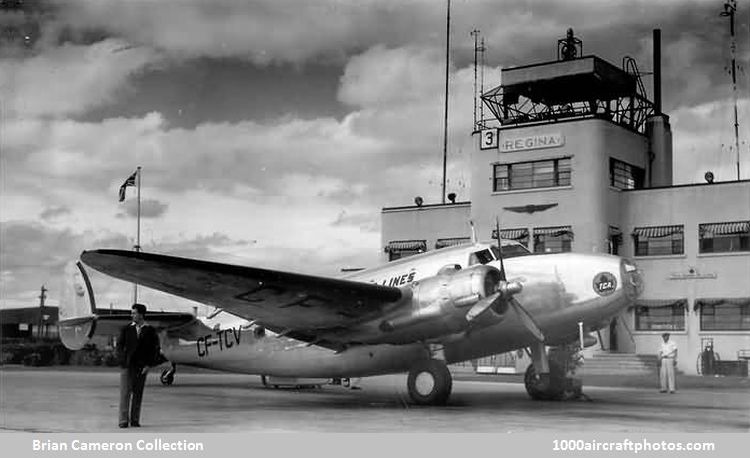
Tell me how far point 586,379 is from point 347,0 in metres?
7.21

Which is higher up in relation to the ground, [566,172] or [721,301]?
[566,172]

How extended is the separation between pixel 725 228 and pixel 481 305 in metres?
6.48

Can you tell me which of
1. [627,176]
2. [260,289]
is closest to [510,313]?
[260,289]

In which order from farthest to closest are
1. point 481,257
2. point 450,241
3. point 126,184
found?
point 450,241, point 126,184, point 481,257

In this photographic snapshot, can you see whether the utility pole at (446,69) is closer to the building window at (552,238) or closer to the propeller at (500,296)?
the building window at (552,238)

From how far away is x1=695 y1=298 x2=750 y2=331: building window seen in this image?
14.6 meters

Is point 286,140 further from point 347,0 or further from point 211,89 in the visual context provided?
point 347,0

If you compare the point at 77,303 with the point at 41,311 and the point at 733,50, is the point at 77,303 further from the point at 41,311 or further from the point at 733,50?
the point at 733,50

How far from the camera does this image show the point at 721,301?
595 inches

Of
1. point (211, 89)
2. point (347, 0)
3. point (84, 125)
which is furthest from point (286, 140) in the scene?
point (84, 125)

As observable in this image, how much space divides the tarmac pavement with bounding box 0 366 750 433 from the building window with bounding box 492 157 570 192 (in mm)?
3379

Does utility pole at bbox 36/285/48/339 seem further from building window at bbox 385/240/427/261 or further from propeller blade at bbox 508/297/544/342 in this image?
propeller blade at bbox 508/297/544/342

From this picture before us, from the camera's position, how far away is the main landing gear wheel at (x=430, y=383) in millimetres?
12414

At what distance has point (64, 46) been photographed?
513 inches
